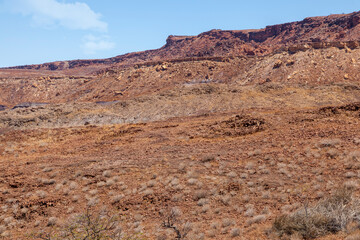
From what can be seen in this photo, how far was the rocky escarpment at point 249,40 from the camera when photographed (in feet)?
254

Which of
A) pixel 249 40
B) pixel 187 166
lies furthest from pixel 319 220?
pixel 249 40

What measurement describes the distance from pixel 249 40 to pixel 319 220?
111926mm

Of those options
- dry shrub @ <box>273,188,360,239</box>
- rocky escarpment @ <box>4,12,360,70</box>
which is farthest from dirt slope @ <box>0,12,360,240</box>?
rocky escarpment @ <box>4,12,360,70</box>

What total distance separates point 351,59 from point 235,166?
38.8 meters

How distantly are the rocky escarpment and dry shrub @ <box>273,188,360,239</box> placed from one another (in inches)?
2844

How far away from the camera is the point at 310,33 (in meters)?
89.5

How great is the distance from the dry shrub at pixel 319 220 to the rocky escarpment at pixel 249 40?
237ft

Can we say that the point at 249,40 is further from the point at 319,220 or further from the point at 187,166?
the point at 319,220

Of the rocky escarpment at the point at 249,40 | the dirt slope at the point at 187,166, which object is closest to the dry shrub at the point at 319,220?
the dirt slope at the point at 187,166

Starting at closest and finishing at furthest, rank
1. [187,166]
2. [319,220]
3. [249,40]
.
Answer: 1. [319,220]
2. [187,166]
3. [249,40]

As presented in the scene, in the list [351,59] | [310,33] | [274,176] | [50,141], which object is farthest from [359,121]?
[310,33]

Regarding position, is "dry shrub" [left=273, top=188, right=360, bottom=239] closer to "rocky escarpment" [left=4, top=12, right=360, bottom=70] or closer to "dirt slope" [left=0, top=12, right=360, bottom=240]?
"dirt slope" [left=0, top=12, right=360, bottom=240]

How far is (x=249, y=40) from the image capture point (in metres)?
110

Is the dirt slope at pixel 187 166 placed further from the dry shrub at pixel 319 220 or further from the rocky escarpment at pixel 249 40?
the rocky escarpment at pixel 249 40
